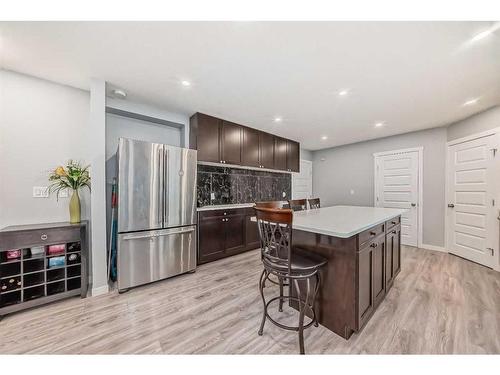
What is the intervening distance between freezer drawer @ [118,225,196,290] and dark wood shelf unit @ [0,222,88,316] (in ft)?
1.29

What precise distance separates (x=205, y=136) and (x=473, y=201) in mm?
4602

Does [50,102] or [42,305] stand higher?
[50,102]

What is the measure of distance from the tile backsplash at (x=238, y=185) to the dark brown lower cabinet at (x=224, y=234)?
0.97 feet

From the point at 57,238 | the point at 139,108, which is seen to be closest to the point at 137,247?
the point at 57,238

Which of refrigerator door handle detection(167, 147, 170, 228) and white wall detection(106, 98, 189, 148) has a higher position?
white wall detection(106, 98, 189, 148)

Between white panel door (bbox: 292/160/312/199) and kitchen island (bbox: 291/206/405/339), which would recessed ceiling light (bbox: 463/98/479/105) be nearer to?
kitchen island (bbox: 291/206/405/339)

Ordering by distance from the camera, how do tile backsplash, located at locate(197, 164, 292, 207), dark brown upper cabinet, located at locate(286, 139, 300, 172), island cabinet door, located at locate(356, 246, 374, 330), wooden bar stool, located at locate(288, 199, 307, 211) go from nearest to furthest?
island cabinet door, located at locate(356, 246, 374, 330) → wooden bar stool, located at locate(288, 199, 307, 211) → tile backsplash, located at locate(197, 164, 292, 207) → dark brown upper cabinet, located at locate(286, 139, 300, 172)

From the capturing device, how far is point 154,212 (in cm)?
250

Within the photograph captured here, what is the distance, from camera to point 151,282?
2.52 m

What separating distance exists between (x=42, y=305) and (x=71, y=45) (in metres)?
2.55

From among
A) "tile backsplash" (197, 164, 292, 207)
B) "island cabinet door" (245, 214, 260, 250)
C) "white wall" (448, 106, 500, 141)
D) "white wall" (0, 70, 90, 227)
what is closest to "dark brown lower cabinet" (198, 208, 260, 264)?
"island cabinet door" (245, 214, 260, 250)

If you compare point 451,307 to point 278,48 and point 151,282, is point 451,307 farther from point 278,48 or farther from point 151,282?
point 151,282

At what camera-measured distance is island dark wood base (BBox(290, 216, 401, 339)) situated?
151 centimetres

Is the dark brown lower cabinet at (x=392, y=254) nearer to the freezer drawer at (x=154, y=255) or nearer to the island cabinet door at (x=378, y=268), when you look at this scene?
the island cabinet door at (x=378, y=268)
